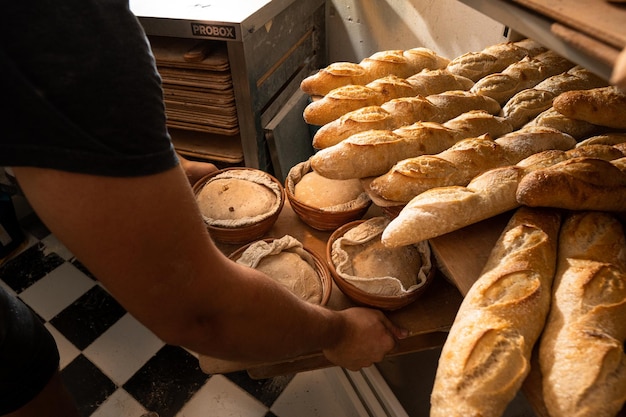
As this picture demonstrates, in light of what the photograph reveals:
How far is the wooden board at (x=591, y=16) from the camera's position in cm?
61

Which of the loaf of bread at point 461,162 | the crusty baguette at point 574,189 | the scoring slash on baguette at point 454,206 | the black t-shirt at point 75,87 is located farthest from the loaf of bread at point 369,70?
the black t-shirt at point 75,87

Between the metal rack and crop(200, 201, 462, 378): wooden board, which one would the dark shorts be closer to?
crop(200, 201, 462, 378): wooden board

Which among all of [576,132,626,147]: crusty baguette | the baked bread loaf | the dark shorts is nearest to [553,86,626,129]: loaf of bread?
[576,132,626,147]: crusty baguette

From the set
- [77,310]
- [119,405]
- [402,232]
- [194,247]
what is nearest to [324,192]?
[402,232]

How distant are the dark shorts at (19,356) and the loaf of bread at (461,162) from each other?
4.19 feet

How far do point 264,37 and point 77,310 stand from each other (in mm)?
1877

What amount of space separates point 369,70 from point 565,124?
31.8 inches

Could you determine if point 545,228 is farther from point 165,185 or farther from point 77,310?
point 77,310

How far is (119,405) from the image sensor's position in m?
2.04

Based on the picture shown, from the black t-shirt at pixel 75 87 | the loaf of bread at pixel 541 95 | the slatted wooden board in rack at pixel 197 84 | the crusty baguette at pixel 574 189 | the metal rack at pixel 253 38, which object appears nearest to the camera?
the black t-shirt at pixel 75 87

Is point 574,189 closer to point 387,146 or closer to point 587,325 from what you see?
point 587,325

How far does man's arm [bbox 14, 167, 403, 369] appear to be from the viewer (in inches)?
24.9

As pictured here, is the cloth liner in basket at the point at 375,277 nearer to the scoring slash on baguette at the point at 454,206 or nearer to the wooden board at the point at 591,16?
the scoring slash on baguette at the point at 454,206

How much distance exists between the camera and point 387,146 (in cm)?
133
